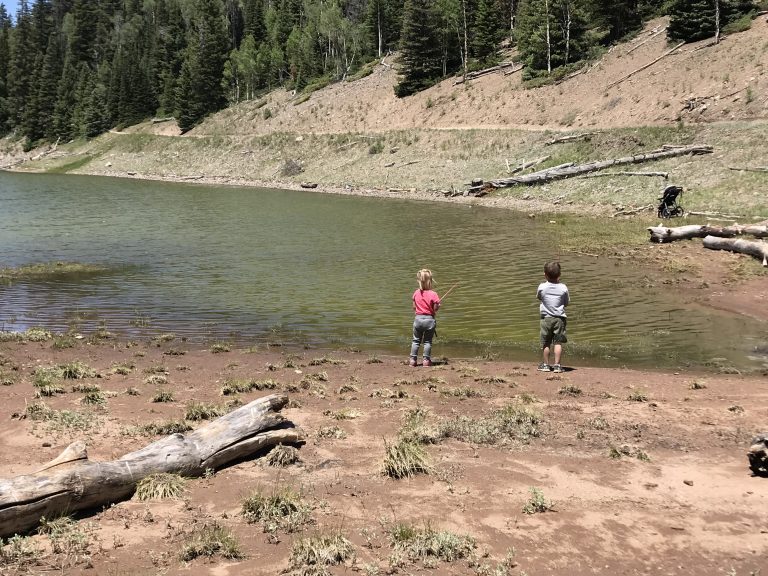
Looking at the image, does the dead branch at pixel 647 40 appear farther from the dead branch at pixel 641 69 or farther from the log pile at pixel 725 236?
the log pile at pixel 725 236

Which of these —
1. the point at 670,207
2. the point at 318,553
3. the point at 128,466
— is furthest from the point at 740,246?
the point at 128,466

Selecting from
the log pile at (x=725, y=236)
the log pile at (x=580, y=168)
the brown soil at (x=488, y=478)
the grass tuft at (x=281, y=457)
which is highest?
the log pile at (x=580, y=168)

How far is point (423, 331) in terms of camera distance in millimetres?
11617

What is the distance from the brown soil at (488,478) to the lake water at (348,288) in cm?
281

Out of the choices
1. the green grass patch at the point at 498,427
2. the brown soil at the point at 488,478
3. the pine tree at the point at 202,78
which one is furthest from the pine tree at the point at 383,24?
the green grass patch at the point at 498,427

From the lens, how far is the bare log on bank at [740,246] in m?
18.8

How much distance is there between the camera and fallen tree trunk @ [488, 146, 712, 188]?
3606 centimetres

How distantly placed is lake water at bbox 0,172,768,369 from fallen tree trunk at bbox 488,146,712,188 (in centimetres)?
658

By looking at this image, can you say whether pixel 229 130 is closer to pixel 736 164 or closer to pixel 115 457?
pixel 736 164

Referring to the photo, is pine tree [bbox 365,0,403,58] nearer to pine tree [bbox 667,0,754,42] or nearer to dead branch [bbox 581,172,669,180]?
pine tree [bbox 667,0,754,42]

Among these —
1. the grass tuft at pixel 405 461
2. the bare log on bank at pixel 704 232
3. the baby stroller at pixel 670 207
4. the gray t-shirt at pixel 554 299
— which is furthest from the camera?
the baby stroller at pixel 670 207

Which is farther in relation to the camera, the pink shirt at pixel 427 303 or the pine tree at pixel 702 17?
the pine tree at pixel 702 17

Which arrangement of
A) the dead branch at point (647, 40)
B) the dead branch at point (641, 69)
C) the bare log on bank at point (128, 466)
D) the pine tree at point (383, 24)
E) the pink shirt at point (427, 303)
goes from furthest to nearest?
the pine tree at point (383, 24) → the dead branch at point (647, 40) → the dead branch at point (641, 69) → the pink shirt at point (427, 303) → the bare log on bank at point (128, 466)

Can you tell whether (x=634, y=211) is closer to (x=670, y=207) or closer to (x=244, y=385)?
(x=670, y=207)
